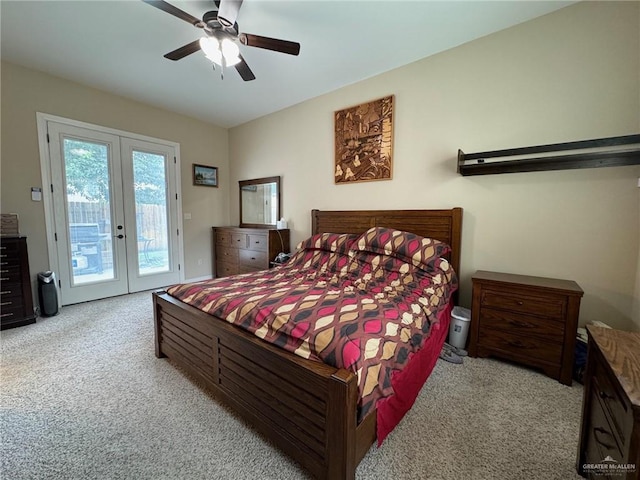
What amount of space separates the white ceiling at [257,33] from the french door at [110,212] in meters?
0.81

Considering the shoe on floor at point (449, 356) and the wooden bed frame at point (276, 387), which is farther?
the shoe on floor at point (449, 356)

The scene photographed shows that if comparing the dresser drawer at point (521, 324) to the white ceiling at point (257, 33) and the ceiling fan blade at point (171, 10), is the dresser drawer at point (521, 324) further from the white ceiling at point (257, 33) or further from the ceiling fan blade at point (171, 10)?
the ceiling fan blade at point (171, 10)

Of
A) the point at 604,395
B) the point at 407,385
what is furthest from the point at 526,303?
the point at 407,385

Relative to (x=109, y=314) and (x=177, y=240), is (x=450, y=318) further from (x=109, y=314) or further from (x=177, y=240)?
(x=177, y=240)

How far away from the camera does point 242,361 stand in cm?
148

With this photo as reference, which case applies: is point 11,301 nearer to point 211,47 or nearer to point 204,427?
point 204,427

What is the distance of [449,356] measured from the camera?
86.6 inches

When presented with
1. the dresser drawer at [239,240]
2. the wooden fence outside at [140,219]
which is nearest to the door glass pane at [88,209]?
the wooden fence outside at [140,219]

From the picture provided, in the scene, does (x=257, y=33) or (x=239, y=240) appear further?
(x=239, y=240)

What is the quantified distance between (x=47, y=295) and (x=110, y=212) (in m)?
1.22

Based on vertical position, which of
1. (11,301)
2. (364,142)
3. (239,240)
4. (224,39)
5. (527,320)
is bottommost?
(11,301)

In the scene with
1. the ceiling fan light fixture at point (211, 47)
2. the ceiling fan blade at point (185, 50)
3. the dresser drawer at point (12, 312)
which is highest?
the ceiling fan blade at point (185, 50)

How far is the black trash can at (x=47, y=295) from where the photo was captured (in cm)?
298

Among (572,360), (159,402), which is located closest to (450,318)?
(572,360)
